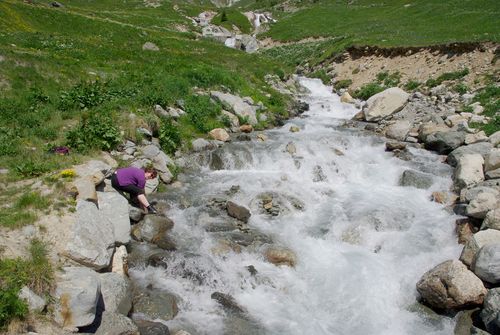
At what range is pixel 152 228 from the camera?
12828 millimetres

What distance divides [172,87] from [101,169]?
1050cm

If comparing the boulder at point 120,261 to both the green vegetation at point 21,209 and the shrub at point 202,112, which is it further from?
the shrub at point 202,112

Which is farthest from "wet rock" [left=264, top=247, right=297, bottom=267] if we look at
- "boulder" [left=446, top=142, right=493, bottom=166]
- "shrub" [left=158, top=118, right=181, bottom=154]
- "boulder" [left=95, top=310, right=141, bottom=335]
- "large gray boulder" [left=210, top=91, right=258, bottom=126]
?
"large gray boulder" [left=210, top=91, right=258, bottom=126]

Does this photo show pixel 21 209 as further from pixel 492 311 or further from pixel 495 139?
pixel 495 139

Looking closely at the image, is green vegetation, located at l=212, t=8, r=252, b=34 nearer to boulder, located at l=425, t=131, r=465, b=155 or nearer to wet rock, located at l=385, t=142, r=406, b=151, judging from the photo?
wet rock, located at l=385, t=142, r=406, b=151

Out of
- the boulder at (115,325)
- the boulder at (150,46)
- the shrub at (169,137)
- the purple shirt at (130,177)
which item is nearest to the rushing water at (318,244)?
the boulder at (115,325)

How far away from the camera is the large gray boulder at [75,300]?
8.41 m

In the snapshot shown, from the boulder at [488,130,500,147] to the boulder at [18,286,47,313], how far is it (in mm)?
19393

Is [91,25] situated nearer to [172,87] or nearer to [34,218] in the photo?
[172,87]

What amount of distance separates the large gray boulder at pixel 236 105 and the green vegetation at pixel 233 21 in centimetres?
6191

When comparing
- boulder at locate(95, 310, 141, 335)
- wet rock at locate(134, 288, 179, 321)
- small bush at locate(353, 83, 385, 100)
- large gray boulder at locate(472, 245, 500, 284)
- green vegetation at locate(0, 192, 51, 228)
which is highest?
green vegetation at locate(0, 192, 51, 228)

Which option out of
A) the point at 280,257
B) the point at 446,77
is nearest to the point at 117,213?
the point at 280,257

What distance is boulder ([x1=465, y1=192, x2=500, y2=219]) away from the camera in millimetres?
13406

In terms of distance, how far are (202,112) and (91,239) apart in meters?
13.3
